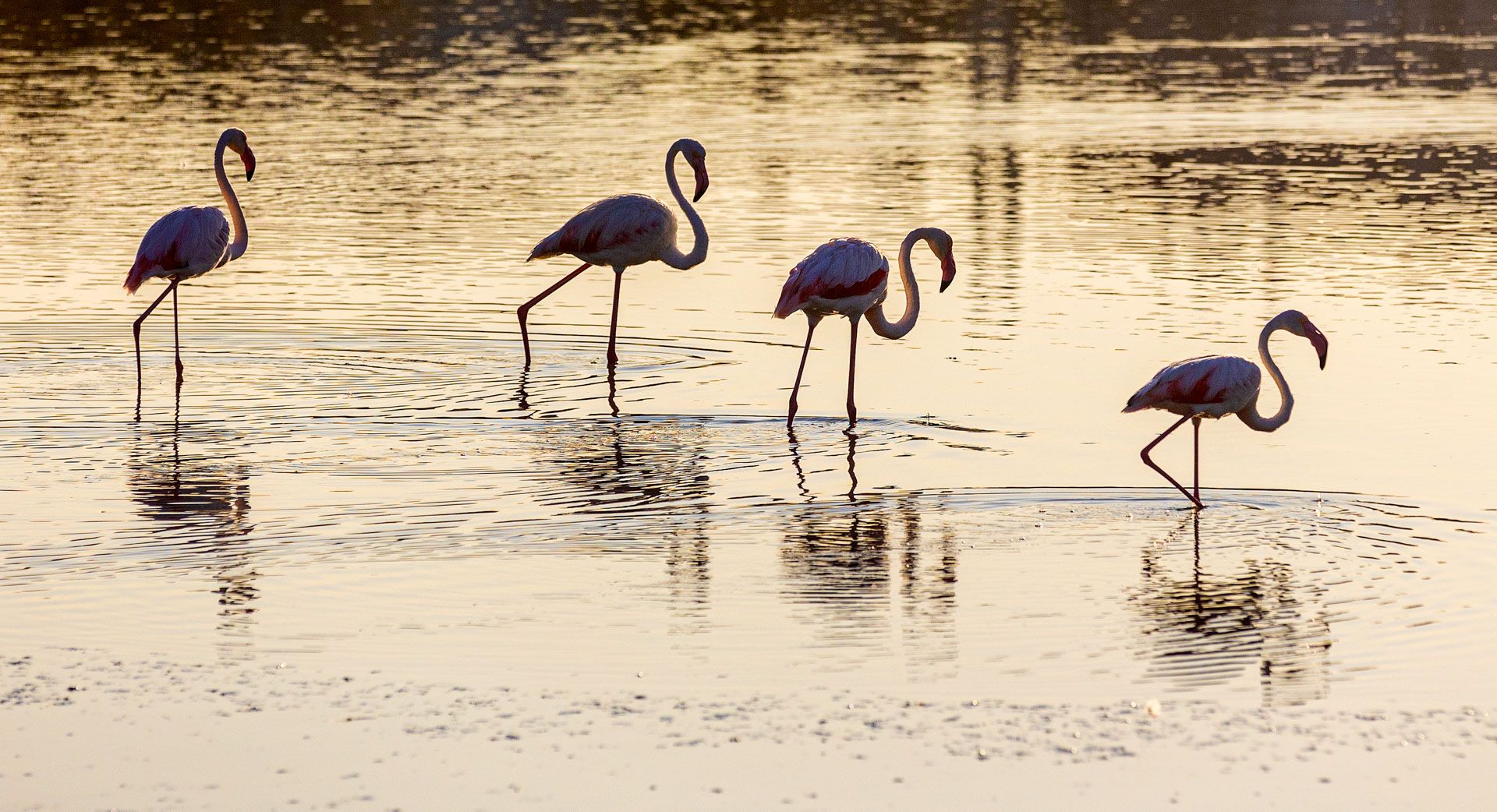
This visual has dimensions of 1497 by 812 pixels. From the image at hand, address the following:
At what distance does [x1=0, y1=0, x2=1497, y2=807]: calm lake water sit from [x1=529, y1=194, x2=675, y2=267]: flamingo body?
589 millimetres

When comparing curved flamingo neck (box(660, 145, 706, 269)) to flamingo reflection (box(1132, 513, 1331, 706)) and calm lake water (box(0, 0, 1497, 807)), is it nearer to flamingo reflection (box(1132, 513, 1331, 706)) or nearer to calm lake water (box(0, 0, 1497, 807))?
calm lake water (box(0, 0, 1497, 807))

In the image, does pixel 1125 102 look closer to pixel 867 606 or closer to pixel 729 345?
pixel 729 345

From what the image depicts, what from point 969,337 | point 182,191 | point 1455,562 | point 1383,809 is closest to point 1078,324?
point 969,337

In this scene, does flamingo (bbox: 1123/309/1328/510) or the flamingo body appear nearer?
flamingo (bbox: 1123/309/1328/510)

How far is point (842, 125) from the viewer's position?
84.5 ft

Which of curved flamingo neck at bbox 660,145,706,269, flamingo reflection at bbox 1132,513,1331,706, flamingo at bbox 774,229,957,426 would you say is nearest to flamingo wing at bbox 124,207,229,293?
curved flamingo neck at bbox 660,145,706,269

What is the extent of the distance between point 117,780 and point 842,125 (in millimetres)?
20253

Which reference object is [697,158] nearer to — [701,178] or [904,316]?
[701,178]

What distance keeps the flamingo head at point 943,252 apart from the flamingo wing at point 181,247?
4.44 metres

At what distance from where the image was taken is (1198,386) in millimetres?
9547

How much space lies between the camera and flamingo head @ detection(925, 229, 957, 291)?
39.2 feet

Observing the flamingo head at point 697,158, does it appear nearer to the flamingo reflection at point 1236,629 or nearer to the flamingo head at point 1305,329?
the flamingo head at point 1305,329

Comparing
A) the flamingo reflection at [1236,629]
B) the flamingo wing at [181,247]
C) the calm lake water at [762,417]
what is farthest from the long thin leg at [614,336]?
the flamingo reflection at [1236,629]

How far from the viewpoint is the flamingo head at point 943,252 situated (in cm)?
1194
